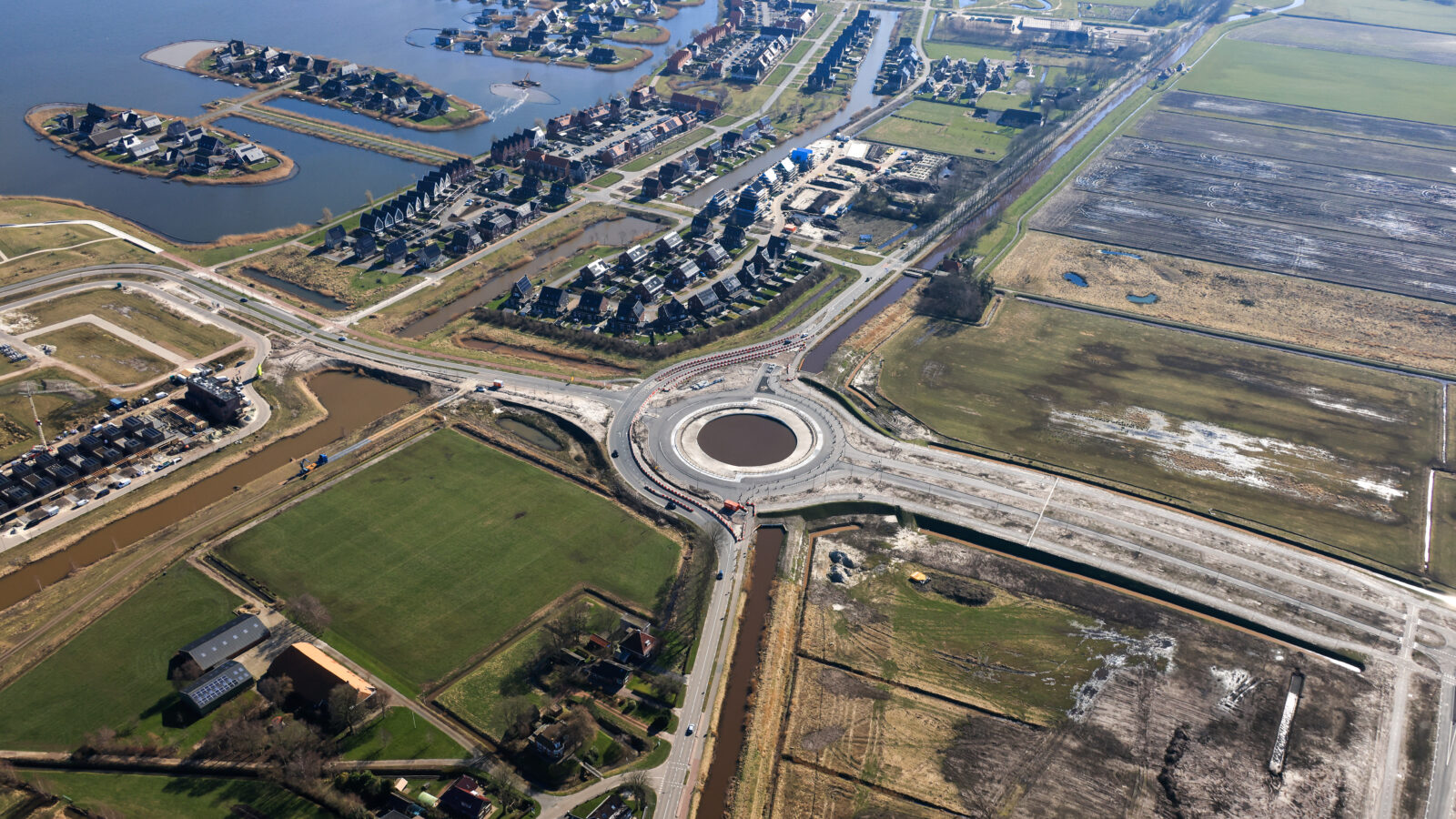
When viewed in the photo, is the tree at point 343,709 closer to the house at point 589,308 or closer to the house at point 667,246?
the house at point 589,308

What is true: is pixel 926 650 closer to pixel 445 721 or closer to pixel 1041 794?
pixel 1041 794

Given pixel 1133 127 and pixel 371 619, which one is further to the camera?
pixel 1133 127

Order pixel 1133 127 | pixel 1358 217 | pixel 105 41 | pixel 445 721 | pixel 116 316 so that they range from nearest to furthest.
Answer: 1. pixel 445 721
2. pixel 116 316
3. pixel 1358 217
4. pixel 1133 127
5. pixel 105 41

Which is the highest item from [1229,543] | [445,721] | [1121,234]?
[1121,234]

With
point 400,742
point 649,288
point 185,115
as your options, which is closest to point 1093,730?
point 400,742

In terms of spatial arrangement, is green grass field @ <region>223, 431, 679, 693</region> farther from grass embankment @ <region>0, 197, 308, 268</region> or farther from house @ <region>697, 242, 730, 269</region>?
grass embankment @ <region>0, 197, 308, 268</region>

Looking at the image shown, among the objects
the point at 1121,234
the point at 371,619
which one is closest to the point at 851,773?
the point at 371,619

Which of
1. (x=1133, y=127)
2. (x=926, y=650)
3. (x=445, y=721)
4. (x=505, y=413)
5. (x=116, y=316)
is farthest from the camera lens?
(x=1133, y=127)
